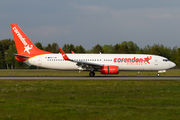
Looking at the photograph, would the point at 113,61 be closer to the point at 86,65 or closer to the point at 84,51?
the point at 86,65

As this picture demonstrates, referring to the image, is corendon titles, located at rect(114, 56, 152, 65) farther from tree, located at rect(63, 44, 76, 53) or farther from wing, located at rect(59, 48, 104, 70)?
tree, located at rect(63, 44, 76, 53)

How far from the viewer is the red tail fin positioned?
114 ft

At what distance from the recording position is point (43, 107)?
10898mm

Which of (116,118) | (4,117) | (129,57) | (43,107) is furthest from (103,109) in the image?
(129,57)

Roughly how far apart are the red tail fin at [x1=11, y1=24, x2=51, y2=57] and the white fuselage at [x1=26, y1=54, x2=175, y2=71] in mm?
1163

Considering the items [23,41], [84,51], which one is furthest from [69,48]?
[23,41]

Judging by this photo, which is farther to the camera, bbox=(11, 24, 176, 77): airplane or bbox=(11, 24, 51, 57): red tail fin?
bbox=(11, 24, 51, 57): red tail fin

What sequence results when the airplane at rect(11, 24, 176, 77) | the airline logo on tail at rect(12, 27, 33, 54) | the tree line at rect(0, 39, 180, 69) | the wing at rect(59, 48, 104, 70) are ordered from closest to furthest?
the wing at rect(59, 48, 104, 70)
the airplane at rect(11, 24, 176, 77)
the airline logo on tail at rect(12, 27, 33, 54)
the tree line at rect(0, 39, 180, 69)

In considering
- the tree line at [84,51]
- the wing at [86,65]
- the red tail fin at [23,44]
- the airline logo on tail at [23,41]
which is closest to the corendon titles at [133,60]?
the wing at [86,65]

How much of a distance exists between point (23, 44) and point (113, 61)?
14248 mm

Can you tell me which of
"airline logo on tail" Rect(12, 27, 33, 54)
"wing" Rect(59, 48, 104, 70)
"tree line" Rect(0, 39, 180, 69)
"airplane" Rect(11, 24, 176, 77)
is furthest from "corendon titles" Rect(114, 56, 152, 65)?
"tree line" Rect(0, 39, 180, 69)

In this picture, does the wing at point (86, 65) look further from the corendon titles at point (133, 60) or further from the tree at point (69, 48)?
the tree at point (69, 48)

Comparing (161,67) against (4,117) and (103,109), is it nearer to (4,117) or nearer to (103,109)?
(103,109)

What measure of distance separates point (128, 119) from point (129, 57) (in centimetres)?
2504
